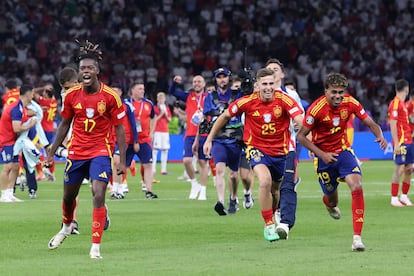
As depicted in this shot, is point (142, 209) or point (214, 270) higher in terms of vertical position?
point (214, 270)

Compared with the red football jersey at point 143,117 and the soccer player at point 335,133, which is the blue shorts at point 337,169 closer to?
the soccer player at point 335,133

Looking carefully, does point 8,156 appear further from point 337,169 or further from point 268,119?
point 337,169

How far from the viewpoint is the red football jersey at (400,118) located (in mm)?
21703

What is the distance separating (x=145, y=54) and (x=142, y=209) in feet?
84.9

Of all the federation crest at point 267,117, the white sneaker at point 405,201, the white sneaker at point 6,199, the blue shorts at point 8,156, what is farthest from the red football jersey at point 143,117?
the federation crest at point 267,117

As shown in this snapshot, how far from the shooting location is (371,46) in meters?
49.0

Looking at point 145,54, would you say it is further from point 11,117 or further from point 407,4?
point 11,117

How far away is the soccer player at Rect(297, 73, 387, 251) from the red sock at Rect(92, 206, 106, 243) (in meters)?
2.75

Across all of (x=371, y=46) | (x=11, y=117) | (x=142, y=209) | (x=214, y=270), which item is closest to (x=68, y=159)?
(x=214, y=270)

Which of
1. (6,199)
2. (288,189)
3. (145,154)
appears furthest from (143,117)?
(288,189)

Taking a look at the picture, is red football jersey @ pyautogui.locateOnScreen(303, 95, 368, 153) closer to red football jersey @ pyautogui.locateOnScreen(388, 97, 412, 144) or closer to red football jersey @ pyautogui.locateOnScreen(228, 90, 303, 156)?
red football jersey @ pyautogui.locateOnScreen(228, 90, 303, 156)

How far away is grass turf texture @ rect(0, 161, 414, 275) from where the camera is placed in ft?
38.6

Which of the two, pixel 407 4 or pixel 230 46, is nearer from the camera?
pixel 230 46

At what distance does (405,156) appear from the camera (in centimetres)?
2178
